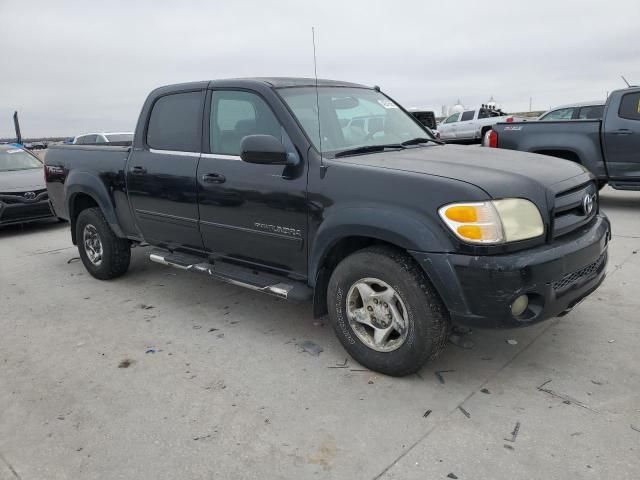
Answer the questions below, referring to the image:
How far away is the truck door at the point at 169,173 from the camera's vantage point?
14.1ft

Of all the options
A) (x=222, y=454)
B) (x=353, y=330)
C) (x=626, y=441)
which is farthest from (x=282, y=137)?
(x=626, y=441)

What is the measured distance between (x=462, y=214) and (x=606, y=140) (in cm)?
618

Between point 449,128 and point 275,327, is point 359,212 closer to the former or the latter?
point 275,327

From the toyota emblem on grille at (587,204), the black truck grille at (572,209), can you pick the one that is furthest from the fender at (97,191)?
the toyota emblem on grille at (587,204)

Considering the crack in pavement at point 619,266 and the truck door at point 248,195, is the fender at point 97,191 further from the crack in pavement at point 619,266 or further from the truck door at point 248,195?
the crack in pavement at point 619,266

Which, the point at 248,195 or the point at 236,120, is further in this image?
the point at 236,120

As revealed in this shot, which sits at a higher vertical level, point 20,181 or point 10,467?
point 20,181

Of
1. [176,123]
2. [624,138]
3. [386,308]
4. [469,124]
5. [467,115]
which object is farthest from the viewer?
[467,115]

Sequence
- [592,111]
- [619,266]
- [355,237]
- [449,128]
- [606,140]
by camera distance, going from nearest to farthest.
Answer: [355,237] → [619,266] → [606,140] → [592,111] → [449,128]

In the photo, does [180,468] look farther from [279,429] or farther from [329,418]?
[329,418]

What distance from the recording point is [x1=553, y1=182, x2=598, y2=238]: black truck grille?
306 centimetres

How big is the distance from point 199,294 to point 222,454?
8.40 ft

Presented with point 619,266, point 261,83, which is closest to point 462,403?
point 261,83

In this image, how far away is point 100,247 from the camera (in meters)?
5.59
